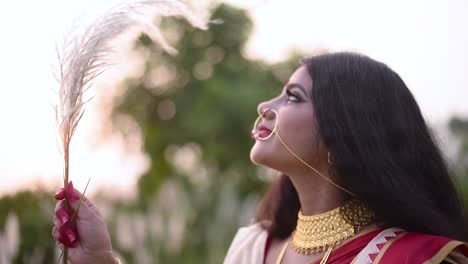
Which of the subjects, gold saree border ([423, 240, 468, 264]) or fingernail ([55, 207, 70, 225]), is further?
gold saree border ([423, 240, 468, 264])

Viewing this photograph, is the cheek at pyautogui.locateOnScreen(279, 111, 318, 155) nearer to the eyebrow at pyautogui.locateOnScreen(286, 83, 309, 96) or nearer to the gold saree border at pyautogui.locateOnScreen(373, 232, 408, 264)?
the eyebrow at pyautogui.locateOnScreen(286, 83, 309, 96)

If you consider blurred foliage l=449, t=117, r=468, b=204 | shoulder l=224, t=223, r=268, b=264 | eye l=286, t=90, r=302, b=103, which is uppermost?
eye l=286, t=90, r=302, b=103

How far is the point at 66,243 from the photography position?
201 cm

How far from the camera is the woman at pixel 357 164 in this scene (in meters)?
2.33

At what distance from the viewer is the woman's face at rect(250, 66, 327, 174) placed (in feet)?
7.99

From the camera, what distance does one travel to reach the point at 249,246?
9.28 feet

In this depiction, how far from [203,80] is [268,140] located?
24.1 ft

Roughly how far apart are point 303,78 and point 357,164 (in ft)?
1.28

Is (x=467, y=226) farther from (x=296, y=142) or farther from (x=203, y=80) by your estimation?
(x=203, y=80)

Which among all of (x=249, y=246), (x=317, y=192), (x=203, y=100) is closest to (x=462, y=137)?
(x=203, y=100)

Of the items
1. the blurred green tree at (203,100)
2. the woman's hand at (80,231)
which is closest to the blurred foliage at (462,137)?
the blurred green tree at (203,100)

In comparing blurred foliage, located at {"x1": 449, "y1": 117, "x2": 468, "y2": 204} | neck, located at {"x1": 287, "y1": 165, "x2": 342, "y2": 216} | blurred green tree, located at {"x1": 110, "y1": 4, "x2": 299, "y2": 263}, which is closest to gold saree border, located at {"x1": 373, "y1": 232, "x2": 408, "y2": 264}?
neck, located at {"x1": 287, "y1": 165, "x2": 342, "y2": 216}

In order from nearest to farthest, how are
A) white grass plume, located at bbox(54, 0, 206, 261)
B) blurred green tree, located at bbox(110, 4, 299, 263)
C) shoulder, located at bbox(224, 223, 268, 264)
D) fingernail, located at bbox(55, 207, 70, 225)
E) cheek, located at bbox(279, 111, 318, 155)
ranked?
white grass plume, located at bbox(54, 0, 206, 261)
fingernail, located at bbox(55, 207, 70, 225)
cheek, located at bbox(279, 111, 318, 155)
shoulder, located at bbox(224, 223, 268, 264)
blurred green tree, located at bbox(110, 4, 299, 263)

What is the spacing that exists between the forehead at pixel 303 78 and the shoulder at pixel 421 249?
0.62 meters
